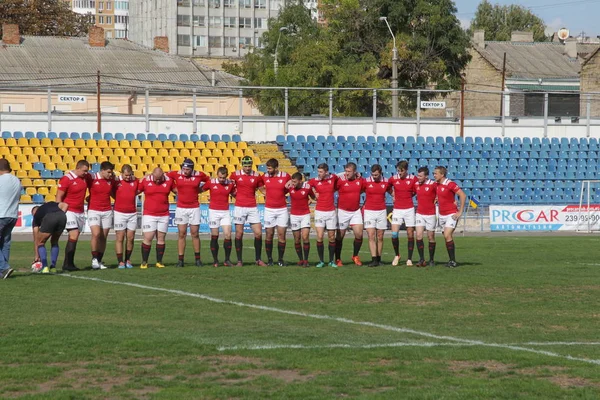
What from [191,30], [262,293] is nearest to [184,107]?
[262,293]

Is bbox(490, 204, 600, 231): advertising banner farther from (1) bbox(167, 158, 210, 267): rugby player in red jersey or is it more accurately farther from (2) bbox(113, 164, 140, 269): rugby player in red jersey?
(2) bbox(113, 164, 140, 269): rugby player in red jersey

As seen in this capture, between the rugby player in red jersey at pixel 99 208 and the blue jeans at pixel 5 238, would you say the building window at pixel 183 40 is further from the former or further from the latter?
the blue jeans at pixel 5 238

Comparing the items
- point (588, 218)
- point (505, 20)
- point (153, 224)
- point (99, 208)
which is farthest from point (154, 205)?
point (505, 20)

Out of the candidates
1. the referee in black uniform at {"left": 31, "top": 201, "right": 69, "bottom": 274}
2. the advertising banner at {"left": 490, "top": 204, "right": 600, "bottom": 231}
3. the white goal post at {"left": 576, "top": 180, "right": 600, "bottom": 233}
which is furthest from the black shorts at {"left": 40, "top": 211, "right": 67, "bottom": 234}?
the white goal post at {"left": 576, "top": 180, "right": 600, "bottom": 233}

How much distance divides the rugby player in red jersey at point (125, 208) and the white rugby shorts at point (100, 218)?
0.16 meters

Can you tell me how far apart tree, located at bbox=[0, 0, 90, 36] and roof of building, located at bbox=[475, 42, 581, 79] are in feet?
113

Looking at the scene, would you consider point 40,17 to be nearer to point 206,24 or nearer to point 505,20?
point 206,24

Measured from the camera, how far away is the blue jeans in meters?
15.7

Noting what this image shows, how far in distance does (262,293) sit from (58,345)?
16.9ft

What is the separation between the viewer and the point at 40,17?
79.6 metres

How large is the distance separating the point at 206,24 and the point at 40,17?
4213cm

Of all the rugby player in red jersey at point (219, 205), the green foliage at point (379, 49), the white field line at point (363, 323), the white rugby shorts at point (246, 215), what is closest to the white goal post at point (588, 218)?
the white rugby shorts at point (246, 215)

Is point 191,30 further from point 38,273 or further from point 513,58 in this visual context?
point 38,273

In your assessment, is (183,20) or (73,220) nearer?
(73,220)
